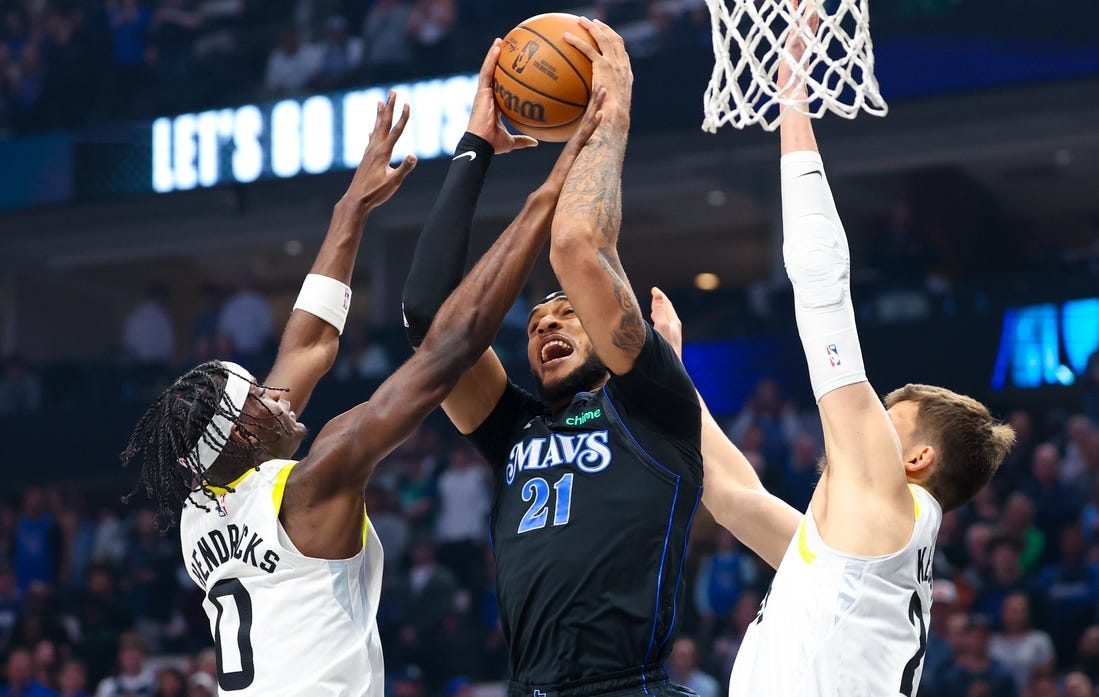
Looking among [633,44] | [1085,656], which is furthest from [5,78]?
[1085,656]

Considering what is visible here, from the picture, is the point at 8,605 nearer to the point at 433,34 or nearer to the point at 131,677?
the point at 131,677

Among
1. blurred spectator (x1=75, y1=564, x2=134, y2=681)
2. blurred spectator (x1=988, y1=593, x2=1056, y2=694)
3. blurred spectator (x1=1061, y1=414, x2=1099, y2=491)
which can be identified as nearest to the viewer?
blurred spectator (x1=988, y1=593, x2=1056, y2=694)

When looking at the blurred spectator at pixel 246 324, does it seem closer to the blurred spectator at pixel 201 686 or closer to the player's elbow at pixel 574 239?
the blurred spectator at pixel 201 686

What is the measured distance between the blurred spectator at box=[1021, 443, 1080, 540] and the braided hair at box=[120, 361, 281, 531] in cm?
728

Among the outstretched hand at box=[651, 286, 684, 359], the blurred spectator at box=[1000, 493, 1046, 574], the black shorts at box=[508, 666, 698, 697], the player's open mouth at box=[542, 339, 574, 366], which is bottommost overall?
the blurred spectator at box=[1000, 493, 1046, 574]

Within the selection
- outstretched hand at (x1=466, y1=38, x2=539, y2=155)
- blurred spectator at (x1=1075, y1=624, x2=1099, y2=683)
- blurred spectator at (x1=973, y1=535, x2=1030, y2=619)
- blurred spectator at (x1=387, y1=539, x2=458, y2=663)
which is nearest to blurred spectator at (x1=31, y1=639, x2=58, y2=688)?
blurred spectator at (x1=387, y1=539, x2=458, y2=663)

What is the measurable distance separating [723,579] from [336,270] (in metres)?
6.18

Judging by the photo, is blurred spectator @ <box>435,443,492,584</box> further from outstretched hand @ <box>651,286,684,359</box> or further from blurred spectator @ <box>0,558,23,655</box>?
outstretched hand @ <box>651,286,684,359</box>

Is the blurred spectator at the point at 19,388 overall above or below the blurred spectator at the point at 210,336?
below

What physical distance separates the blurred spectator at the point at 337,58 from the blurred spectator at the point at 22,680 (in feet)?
21.6

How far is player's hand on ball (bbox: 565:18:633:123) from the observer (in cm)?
380

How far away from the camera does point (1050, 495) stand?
983cm

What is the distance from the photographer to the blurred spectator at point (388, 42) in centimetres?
1459

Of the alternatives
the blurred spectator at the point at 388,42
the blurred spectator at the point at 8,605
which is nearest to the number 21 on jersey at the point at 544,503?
the blurred spectator at the point at 8,605
